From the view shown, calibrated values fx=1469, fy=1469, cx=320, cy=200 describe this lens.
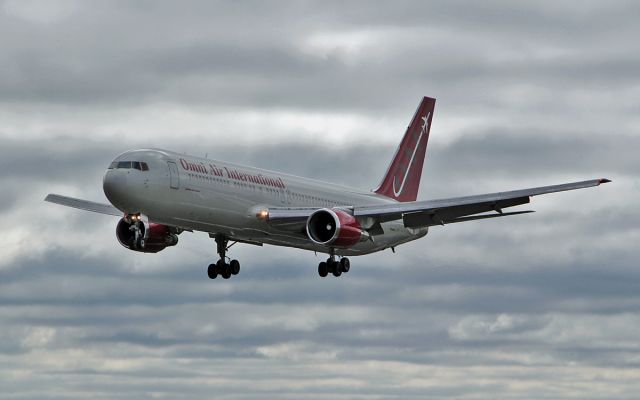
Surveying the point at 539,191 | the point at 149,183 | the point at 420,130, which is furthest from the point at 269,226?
the point at 420,130

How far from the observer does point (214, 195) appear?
8138 cm

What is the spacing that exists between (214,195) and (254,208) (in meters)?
3.53

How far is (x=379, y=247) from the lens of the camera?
9431 centimetres

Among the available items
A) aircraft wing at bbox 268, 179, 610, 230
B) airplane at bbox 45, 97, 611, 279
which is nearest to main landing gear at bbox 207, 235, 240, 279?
airplane at bbox 45, 97, 611, 279

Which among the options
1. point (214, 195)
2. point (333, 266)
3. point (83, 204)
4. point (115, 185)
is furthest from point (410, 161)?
point (115, 185)

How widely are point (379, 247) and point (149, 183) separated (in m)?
21.3

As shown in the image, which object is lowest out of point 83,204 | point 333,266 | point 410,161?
point 333,266

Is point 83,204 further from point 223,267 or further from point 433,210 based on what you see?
point 433,210

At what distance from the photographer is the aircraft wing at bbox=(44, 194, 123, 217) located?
9431 centimetres

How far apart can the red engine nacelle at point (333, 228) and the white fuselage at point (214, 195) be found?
1711mm

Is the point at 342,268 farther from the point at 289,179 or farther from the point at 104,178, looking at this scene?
the point at 104,178

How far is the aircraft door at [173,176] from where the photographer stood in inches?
3110

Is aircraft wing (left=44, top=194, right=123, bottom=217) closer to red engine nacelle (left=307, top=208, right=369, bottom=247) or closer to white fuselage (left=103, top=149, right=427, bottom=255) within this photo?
white fuselage (left=103, top=149, right=427, bottom=255)

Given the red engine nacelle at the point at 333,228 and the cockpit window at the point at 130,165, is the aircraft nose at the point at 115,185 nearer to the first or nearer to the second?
the cockpit window at the point at 130,165
